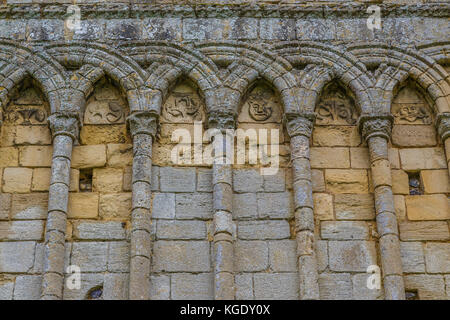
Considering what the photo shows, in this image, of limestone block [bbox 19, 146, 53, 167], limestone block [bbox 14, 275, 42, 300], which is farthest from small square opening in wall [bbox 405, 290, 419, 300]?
limestone block [bbox 19, 146, 53, 167]

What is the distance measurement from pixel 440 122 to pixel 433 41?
1148mm

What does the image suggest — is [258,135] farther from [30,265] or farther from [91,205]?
[30,265]

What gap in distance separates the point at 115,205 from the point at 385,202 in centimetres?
292

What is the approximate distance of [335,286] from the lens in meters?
9.23

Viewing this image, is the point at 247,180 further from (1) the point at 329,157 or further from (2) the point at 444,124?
(2) the point at 444,124

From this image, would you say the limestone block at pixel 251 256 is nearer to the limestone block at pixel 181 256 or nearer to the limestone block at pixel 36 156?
the limestone block at pixel 181 256

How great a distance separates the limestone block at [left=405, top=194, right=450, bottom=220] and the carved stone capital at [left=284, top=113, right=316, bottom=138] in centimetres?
134

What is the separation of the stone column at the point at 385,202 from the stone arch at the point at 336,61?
13.2 inches

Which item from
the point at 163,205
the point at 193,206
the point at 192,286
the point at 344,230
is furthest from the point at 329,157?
the point at 192,286

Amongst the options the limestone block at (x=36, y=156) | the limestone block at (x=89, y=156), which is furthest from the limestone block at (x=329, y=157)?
the limestone block at (x=36, y=156)

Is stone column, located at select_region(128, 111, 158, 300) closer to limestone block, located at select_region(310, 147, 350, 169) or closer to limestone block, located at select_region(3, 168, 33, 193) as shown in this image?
limestone block, located at select_region(3, 168, 33, 193)

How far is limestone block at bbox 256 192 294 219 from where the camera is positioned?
962 cm

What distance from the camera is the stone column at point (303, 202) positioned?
29.8ft
